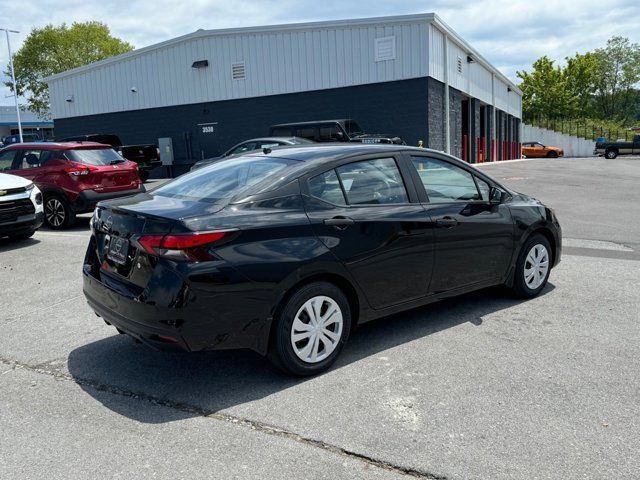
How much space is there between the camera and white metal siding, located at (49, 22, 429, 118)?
2236 cm

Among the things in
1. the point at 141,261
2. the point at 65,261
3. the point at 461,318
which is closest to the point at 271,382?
the point at 141,261

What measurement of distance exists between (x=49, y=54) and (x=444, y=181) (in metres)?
67.4

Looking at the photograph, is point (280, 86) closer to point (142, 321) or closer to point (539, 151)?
point (142, 321)

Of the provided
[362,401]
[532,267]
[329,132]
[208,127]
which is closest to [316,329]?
[362,401]

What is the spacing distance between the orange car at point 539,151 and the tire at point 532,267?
5092cm

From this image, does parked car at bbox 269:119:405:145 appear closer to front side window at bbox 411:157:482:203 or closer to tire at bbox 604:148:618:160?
front side window at bbox 411:157:482:203

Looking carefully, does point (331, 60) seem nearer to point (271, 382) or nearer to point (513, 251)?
point (513, 251)

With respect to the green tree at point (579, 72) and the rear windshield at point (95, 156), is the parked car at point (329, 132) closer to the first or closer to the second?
the rear windshield at point (95, 156)

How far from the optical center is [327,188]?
410 cm

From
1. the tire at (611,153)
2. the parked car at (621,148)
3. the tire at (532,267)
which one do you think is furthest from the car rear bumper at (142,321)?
the tire at (611,153)

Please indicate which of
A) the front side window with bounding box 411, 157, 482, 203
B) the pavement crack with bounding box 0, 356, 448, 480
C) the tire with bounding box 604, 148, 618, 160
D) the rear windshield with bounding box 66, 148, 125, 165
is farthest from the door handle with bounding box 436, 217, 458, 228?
the tire with bounding box 604, 148, 618, 160

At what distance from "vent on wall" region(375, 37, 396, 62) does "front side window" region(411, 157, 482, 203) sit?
1851 centimetres

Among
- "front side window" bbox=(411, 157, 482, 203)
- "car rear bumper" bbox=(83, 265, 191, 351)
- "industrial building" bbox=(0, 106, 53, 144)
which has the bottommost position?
"car rear bumper" bbox=(83, 265, 191, 351)

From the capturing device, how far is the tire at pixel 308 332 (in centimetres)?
371
